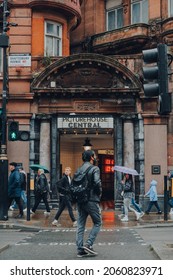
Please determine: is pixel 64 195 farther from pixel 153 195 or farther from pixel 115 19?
pixel 115 19

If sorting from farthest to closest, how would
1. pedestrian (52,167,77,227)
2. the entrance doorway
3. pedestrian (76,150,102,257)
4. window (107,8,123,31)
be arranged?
1. window (107,8,123,31)
2. the entrance doorway
3. pedestrian (52,167,77,227)
4. pedestrian (76,150,102,257)

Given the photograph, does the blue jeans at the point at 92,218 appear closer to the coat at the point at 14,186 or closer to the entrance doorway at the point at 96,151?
the coat at the point at 14,186

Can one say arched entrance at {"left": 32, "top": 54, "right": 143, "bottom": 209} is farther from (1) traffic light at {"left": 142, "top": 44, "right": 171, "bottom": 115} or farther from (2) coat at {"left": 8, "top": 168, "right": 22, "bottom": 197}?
(1) traffic light at {"left": 142, "top": 44, "right": 171, "bottom": 115}

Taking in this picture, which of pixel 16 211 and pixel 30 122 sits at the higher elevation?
pixel 30 122

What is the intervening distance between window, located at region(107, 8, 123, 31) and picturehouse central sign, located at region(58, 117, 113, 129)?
610 centimetres

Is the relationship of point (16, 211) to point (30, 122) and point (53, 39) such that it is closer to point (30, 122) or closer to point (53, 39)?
point (30, 122)

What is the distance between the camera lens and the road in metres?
9.97

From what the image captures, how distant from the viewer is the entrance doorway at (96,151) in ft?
80.6

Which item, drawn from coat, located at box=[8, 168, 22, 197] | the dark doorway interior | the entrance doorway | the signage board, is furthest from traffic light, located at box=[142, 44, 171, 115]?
the dark doorway interior

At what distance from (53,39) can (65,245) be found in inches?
593

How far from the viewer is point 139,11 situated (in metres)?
26.1

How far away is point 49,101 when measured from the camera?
2372 cm
